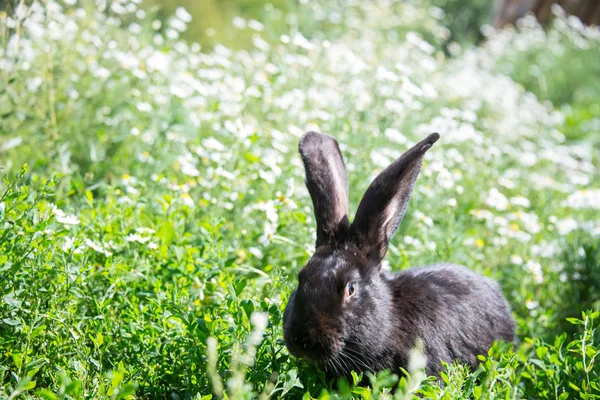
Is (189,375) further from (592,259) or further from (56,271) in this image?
(592,259)

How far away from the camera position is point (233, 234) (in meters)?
4.02

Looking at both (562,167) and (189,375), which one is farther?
(562,167)

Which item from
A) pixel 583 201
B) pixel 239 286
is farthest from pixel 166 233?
pixel 583 201

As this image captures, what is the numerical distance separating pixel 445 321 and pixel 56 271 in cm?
166

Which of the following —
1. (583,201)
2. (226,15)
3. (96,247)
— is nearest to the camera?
(96,247)

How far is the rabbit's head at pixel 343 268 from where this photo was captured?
2.62 metres

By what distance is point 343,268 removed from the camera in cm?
281

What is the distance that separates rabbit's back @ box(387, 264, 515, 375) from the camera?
298 cm

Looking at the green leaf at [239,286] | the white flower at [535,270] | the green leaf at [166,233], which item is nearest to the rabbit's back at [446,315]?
the green leaf at [239,286]

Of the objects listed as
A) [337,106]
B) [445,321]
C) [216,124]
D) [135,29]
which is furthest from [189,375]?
[135,29]

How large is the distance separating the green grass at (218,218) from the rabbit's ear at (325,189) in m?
0.35

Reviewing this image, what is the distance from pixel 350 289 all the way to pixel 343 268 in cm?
9

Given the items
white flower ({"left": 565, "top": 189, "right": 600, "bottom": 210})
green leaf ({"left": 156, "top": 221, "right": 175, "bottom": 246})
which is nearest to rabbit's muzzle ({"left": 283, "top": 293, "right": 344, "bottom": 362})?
green leaf ({"left": 156, "top": 221, "right": 175, "bottom": 246})

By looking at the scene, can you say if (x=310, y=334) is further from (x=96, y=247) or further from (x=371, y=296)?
(x=96, y=247)
